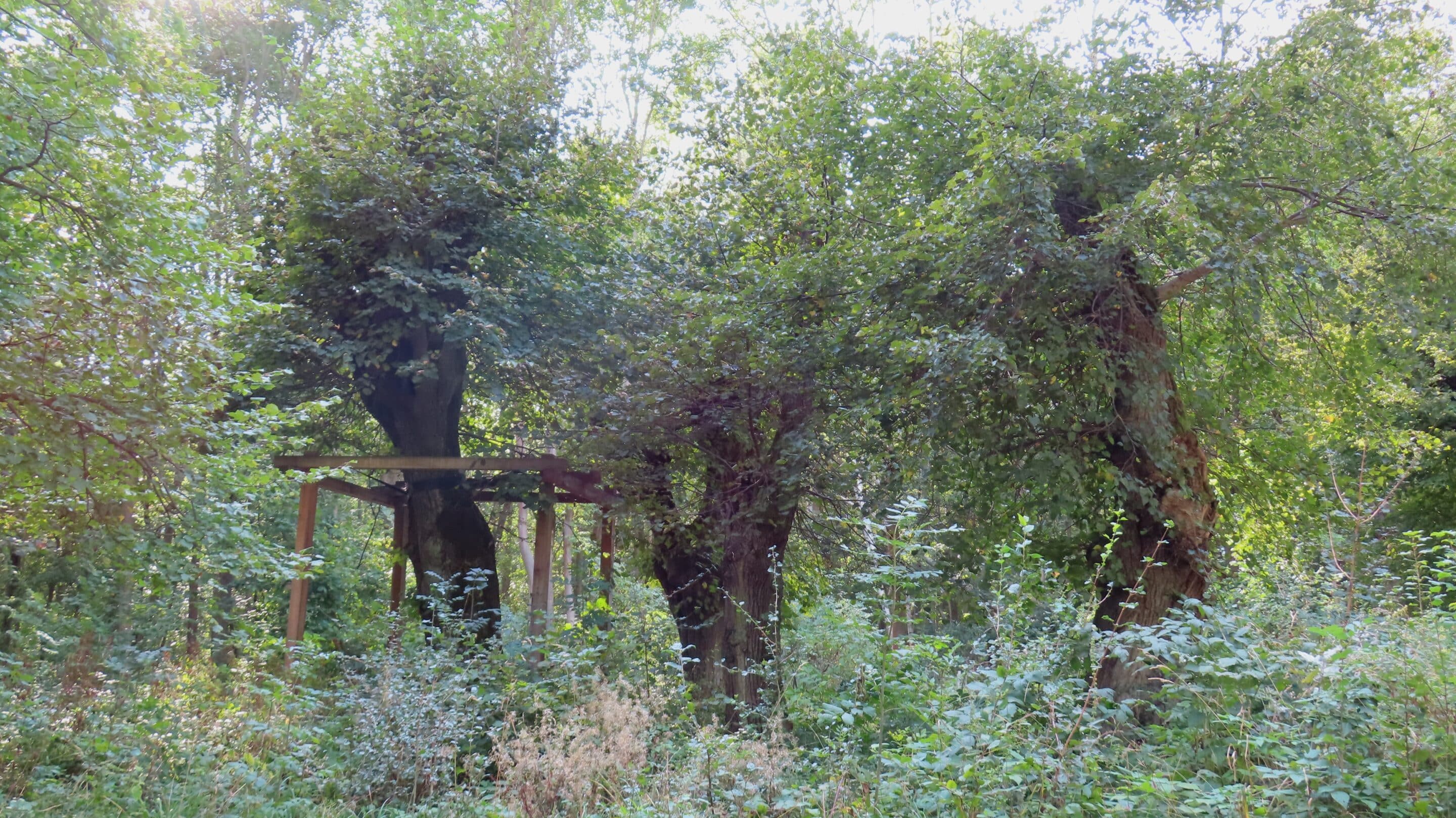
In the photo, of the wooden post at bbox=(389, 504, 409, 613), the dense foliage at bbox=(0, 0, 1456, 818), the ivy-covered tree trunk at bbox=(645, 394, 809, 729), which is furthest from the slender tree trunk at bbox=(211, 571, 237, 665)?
the ivy-covered tree trunk at bbox=(645, 394, 809, 729)

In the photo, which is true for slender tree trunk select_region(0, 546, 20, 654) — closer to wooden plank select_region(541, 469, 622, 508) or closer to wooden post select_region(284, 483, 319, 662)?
wooden post select_region(284, 483, 319, 662)

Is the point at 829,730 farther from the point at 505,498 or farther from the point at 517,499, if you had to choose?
the point at 505,498

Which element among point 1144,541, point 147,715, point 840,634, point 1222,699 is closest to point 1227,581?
point 1144,541

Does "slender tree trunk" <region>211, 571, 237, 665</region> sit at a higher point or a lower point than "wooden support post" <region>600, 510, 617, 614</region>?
lower

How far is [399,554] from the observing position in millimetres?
12055

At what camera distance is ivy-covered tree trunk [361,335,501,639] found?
11242 millimetres

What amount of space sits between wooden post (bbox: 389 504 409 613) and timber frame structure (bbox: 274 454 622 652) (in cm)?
21

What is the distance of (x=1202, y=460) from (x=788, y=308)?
390 centimetres

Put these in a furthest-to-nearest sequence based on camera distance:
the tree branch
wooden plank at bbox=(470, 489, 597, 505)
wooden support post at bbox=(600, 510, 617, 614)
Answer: wooden plank at bbox=(470, 489, 597, 505)
wooden support post at bbox=(600, 510, 617, 614)
the tree branch

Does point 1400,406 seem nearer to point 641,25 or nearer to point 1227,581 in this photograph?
point 1227,581

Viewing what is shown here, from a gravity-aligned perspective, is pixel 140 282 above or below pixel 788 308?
below

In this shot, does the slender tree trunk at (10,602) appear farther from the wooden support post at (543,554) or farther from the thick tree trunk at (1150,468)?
the thick tree trunk at (1150,468)

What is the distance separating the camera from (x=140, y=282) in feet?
18.0

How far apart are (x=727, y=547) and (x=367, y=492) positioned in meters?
4.90
